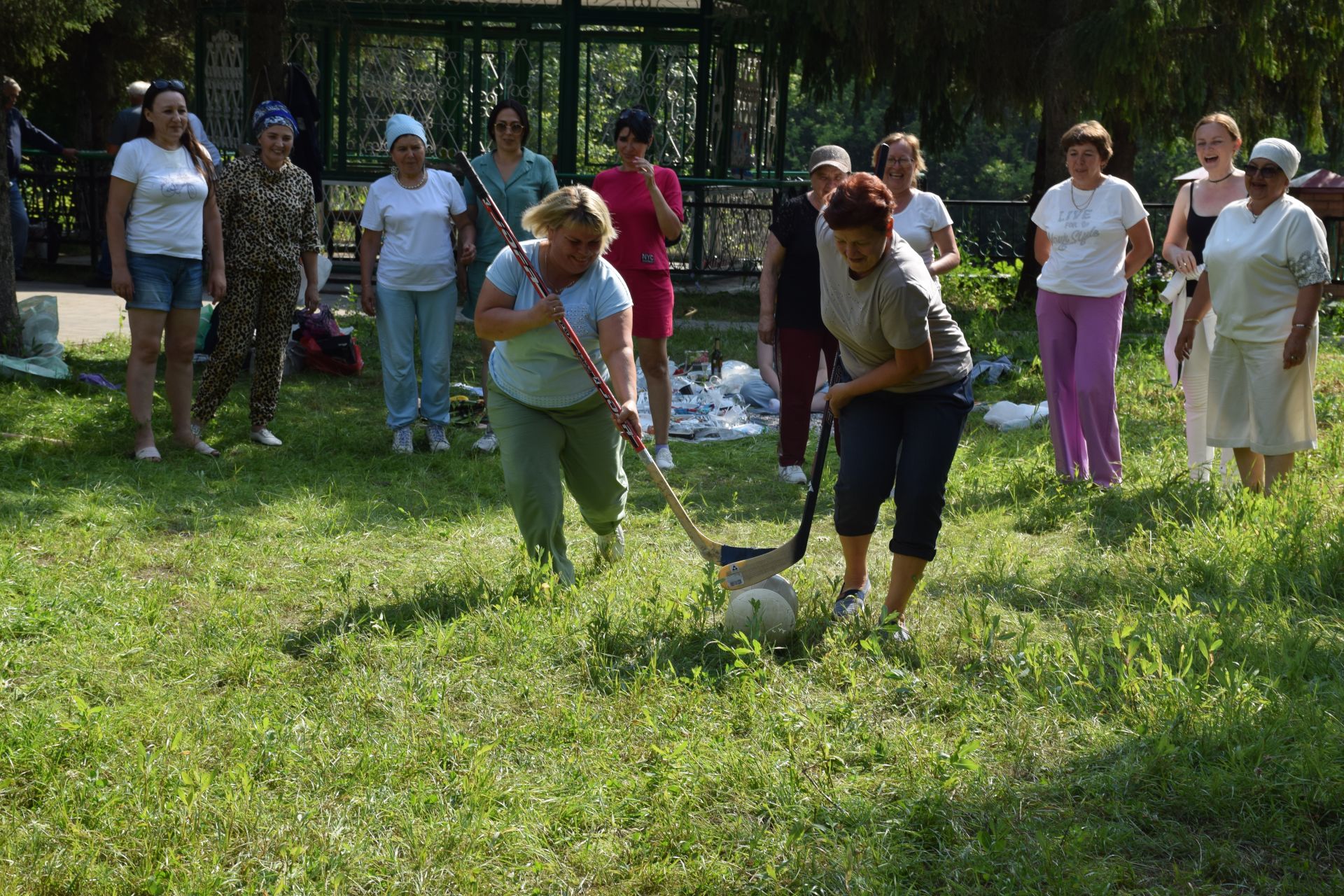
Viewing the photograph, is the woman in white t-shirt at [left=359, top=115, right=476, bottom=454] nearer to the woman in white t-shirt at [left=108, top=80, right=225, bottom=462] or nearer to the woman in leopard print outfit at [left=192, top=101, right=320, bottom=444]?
the woman in leopard print outfit at [left=192, top=101, right=320, bottom=444]

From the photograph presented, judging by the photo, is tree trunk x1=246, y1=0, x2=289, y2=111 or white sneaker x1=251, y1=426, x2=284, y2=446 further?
tree trunk x1=246, y1=0, x2=289, y2=111

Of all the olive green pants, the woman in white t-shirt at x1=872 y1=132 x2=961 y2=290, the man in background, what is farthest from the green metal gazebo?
the olive green pants

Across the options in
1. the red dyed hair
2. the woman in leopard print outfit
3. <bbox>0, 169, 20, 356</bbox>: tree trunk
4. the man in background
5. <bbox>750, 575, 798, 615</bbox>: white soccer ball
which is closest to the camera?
the red dyed hair

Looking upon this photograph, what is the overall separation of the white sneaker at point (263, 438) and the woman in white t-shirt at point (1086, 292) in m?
4.57

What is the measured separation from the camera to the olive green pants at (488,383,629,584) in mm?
5391

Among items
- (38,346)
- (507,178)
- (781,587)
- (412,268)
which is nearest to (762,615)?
(781,587)

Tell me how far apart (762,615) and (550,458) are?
117 cm

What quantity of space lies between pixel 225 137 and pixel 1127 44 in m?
10.1

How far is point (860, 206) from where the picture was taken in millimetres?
4402

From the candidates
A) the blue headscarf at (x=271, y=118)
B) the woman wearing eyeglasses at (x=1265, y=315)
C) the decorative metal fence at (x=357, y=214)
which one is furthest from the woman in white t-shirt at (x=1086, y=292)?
the decorative metal fence at (x=357, y=214)

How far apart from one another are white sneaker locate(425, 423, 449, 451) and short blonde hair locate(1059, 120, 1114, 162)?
13.2 feet

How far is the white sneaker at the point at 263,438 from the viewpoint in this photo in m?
8.38

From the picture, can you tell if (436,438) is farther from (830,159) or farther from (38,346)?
(38,346)

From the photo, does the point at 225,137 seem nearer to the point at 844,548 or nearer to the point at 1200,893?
the point at 844,548
